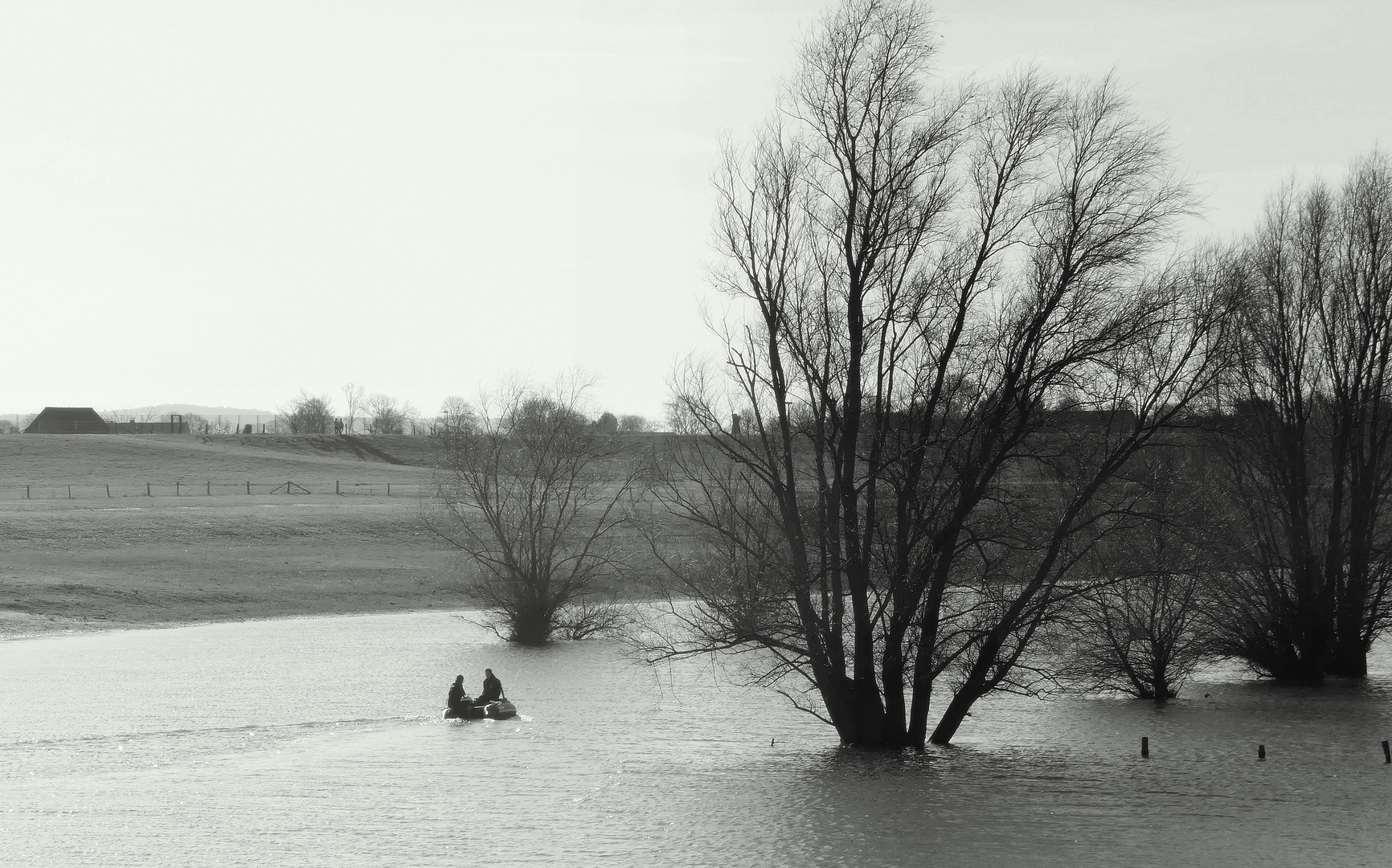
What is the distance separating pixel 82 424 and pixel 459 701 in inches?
5447

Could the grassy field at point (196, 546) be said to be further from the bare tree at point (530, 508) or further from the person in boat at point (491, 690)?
the person in boat at point (491, 690)

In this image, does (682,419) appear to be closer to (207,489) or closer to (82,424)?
(207,489)

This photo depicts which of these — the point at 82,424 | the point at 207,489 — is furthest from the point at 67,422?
the point at 207,489

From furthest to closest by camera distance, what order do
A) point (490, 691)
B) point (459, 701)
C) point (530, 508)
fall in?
point (530, 508), point (490, 691), point (459, 701)

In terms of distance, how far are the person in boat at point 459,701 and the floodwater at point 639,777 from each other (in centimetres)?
107

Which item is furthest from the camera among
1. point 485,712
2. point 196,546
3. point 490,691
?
point 196,546

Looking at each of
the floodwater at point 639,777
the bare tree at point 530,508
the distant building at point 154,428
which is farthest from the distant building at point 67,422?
the floodwater at point 639,777

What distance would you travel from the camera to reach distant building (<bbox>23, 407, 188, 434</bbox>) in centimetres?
14800

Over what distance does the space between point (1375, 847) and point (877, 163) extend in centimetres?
1316

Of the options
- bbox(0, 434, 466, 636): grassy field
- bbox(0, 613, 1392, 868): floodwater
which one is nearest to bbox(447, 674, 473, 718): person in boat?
bbox(0, 613, 1392, 868): floodwater

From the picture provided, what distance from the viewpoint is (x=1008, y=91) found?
75.0 ft

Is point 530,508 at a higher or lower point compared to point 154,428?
lower

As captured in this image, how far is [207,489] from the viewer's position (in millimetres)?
88812

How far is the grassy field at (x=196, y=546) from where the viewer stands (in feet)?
172
